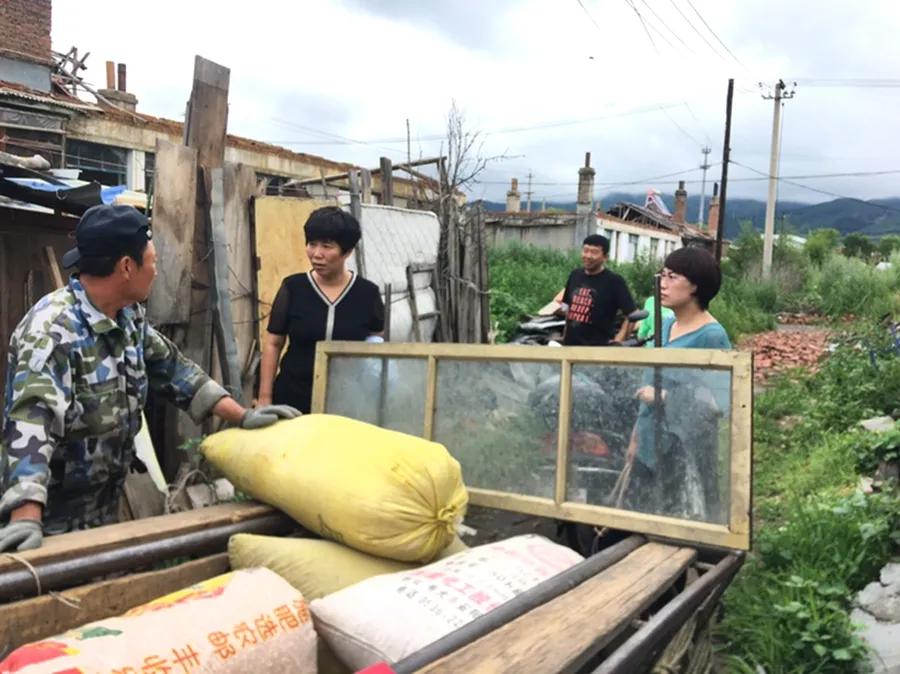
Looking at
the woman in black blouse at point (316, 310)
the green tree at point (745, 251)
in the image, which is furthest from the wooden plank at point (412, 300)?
the green tree at point (745, 251)

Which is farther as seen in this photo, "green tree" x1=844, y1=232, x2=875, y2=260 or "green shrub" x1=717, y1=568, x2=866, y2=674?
"green tree" x1=844, y1=232, x2=875, y2=260

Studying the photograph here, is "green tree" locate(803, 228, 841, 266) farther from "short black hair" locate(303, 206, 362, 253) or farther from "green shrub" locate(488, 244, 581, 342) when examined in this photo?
"short black hair" locate(303, 206, 362, 253)

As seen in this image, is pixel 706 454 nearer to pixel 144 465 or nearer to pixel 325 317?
pixel 325 317

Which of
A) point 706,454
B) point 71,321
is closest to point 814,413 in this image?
point 706,454

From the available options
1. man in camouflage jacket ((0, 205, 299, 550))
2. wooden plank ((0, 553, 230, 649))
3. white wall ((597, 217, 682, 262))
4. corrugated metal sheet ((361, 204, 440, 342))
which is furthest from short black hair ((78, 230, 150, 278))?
white wall ((597, 217, 682, 262))

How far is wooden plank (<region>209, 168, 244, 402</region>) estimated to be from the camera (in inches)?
139

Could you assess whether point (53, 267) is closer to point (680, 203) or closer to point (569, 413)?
point (569, 413)

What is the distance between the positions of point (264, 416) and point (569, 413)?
0.89 metres

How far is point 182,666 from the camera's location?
1.18 meters

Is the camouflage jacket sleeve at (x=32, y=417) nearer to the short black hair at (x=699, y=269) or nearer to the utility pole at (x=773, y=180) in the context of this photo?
the short black hair at (x=699, y=269)

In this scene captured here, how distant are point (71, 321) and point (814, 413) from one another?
5844 millimetres

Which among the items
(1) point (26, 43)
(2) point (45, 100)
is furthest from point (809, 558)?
(1) point (26, 43)

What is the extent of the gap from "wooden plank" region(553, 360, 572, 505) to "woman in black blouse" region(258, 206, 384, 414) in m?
1.02

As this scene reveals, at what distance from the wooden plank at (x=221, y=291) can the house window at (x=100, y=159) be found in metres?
10.4
